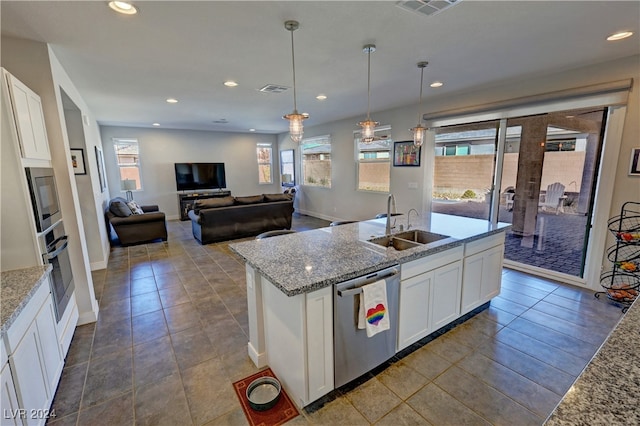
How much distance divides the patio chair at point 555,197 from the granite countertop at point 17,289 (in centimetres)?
536

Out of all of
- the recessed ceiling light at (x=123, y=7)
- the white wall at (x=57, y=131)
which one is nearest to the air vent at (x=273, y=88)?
the recessed ceiling light at (x=123, y=7)

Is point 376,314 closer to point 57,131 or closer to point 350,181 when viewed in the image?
point 57,131

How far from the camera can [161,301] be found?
3.22 meters

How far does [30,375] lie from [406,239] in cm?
272

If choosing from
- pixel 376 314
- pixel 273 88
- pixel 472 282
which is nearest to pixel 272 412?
pixel 376 314

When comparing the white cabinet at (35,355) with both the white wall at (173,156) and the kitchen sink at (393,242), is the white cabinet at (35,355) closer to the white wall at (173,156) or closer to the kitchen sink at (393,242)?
the kitchen sink at (393,242)

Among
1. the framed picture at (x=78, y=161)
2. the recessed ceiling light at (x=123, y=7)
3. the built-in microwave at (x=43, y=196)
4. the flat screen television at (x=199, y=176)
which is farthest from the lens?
the flat screen television at (x=199, y=176)

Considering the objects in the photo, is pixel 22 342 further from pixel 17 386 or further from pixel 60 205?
pixel 60 205

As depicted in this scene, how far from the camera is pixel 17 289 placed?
1.60 m

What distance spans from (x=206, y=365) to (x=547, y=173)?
4.70 metres

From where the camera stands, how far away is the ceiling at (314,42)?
2.00 meters

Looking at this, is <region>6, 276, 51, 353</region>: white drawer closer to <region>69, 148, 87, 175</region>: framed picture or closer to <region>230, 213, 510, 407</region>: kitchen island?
<region>230, 213, 510, 407</region>: kitchen island

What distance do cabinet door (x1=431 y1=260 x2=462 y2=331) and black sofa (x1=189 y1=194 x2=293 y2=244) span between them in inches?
170

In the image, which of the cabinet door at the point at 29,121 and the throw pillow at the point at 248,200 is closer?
the cabinet door at the point at 29,121
